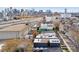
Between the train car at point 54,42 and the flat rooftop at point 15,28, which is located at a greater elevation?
the flat rooftop at point 15,28

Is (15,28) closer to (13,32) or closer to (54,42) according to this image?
(13,32)

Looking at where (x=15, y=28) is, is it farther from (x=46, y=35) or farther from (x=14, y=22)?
(x=46, y=35)

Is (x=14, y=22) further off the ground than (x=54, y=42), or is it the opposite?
(x=14, y=22)

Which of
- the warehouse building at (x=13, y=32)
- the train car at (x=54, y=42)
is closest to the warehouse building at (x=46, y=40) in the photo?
the train car at (x=54, y=42)

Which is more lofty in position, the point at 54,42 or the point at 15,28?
the point at 15,28

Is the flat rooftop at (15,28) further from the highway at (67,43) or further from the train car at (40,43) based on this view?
the highway at (67,43)

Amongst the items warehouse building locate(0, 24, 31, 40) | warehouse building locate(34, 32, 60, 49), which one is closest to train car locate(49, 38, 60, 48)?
warehouse building locate(34, 32, 60, 49)

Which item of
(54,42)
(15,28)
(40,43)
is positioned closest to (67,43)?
(54,42)

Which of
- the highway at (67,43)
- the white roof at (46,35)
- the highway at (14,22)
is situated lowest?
the highway at (67,43)

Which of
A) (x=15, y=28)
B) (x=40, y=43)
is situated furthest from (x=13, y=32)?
(x=40, y=43)

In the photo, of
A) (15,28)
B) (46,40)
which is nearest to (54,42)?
(46,40)
